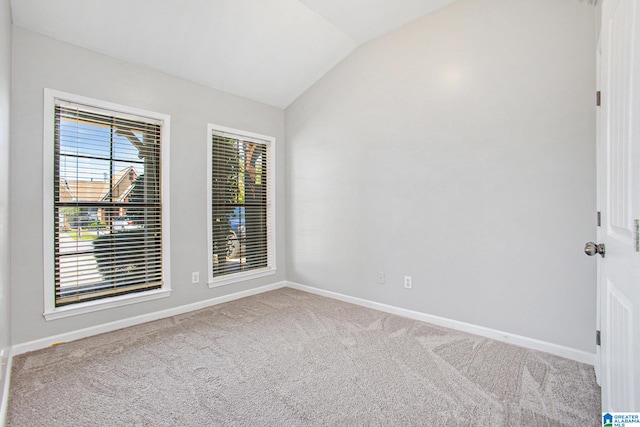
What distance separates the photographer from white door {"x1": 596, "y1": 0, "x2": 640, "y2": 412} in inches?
35.6

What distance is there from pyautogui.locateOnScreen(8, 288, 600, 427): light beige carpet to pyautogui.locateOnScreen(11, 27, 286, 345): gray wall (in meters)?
0.41

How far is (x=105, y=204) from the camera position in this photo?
9.23 ft

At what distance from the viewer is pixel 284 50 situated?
3.33 meters

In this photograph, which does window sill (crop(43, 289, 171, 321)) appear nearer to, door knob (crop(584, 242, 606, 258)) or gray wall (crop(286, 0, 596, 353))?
gray wall (crop(286, 0, 596, 353))

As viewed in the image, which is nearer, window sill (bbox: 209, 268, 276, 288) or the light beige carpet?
the light beige carpet

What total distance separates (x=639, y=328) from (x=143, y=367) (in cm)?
266

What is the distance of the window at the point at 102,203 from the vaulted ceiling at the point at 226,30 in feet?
1.81

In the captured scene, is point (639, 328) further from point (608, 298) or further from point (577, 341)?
point (577, 341)

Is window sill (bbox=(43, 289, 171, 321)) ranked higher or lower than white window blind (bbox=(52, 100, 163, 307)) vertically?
lower

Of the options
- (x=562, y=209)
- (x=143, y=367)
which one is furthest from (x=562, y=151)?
(x=143, y=367)

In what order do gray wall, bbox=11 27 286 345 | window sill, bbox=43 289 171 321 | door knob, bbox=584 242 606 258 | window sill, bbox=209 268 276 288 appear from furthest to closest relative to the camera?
window sill, bbox=209 268 276 288, window sill, bbox=43 289 171 321, gray wall, bbox=11 27 286 345, door knob, bbox=584 242 606 258

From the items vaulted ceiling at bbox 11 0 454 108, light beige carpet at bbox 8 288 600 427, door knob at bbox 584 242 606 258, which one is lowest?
light beige carpet at bbox 8 288 600 427

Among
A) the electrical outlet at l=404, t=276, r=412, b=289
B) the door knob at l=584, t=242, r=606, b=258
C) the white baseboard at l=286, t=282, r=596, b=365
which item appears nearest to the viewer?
the door knob at l=584, t=242, r=606, b=258

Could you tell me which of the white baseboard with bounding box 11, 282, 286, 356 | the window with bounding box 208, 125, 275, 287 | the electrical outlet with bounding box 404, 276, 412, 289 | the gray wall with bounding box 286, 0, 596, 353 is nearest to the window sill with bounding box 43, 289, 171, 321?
the white baseboard with bounding box 11, 282, 286, 356
